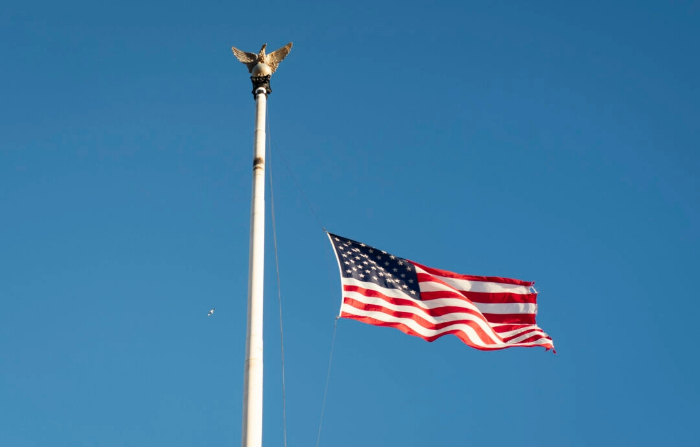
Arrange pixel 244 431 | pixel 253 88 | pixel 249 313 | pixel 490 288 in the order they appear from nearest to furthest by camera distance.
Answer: pixel 244 431 < pixel 249 313 < pixel 253 88 < pixel 490 288

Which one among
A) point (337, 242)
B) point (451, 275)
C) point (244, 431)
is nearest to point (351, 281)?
point (337, 242)

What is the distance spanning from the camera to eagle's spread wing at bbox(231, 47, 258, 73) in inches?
1005

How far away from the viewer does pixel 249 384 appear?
18969 millimetres

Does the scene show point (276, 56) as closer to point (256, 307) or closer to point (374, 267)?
point (374, 267)

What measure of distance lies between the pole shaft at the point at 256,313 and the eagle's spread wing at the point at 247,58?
2.23 m

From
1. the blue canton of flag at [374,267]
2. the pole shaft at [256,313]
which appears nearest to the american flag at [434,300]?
the blue canton of flag at [374,267]

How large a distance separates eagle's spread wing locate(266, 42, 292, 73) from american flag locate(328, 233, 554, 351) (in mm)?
4637

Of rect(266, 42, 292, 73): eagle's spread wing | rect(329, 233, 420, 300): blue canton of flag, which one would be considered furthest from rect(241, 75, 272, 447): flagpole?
rect(329, 233, 420, 300): blue canton of flag

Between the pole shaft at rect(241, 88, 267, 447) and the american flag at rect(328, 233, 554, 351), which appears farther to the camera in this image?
the american flag at rect(328, 233, 554, 351)

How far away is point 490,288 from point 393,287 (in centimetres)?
315

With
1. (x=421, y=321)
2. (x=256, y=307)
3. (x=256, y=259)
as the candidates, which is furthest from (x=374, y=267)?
(x=256, y=307)

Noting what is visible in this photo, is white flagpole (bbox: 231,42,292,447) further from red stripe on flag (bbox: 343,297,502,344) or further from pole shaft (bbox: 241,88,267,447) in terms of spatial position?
red stripe on flag (bbox: 343,297,502,344)

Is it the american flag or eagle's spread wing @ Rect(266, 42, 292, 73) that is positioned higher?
eagle's spread wing @ Rect(266, 42, 292, 73)

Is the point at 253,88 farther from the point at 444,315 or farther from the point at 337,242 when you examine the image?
the point at 444,315
